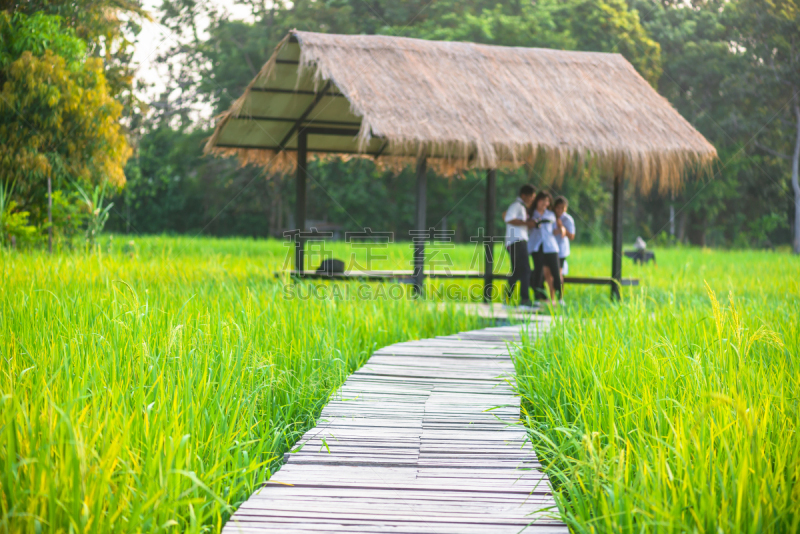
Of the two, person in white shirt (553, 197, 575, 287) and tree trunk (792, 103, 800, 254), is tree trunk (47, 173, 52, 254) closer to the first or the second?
person in white shirt (553, 197, 575, 287)

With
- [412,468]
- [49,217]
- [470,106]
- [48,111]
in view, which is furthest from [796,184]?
[412,468]

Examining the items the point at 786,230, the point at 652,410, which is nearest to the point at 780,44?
the point at 786,230

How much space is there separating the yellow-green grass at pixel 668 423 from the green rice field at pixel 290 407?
0.5 inches

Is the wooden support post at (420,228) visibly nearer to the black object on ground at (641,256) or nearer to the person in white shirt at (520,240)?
the person in white shirt at (520,240)

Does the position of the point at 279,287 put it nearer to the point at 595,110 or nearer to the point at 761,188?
the point at 595,110

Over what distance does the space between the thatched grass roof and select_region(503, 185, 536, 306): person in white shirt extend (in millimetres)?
508

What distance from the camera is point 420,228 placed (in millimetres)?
7371

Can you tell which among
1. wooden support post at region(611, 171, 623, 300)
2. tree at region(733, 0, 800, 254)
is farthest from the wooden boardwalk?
tree at region(733, 0, 800, 254)

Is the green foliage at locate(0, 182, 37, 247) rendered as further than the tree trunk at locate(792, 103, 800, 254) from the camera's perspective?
No

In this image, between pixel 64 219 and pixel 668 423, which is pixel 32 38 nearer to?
pixel 64 219

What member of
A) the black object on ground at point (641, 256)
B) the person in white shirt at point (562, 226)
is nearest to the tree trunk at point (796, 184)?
the black object on ground at point (641, 256)

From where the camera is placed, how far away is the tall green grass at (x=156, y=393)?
1.95 m

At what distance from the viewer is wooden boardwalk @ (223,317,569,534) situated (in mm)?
2152

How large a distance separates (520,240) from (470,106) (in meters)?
1.66
